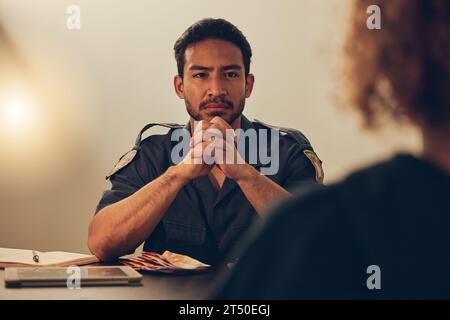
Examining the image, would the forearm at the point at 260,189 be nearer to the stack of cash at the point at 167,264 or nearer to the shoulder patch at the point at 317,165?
the shoulder patch at the point at 317,165

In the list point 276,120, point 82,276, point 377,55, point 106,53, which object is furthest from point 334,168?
point 377,55

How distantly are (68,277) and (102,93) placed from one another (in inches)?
62.0

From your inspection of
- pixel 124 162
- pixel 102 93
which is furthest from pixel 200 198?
pixel 102 93

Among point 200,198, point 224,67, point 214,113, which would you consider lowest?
point 200,198

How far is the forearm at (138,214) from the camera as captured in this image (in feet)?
4.74

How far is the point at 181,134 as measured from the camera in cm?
177

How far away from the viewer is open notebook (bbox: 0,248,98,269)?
118 centimetres

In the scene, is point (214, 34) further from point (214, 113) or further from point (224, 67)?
point (214, 113)

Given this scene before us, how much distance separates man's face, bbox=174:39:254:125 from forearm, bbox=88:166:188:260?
0.25 meters

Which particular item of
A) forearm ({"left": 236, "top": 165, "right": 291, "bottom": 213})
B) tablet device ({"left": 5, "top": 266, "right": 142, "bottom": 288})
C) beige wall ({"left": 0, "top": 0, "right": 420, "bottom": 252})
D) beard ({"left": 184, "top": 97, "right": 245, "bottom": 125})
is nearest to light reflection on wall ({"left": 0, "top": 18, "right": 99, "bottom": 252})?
beige wall ({"left": 0, "top": 0, "right": 420, "bottom": 252})

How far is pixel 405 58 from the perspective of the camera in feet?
1.44

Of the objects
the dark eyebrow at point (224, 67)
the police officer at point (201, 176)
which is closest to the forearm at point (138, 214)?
the police officer at point (201, 176)

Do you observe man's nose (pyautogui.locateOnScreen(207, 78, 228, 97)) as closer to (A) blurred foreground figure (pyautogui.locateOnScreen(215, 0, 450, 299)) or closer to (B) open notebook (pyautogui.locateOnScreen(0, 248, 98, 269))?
(B) open notebook (pyautogui.locateOnScreen(0, 248, 98, 269))

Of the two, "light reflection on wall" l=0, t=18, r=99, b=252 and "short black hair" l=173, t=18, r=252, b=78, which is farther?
"light reflection on wall" l=0, t=18, r=99, b=252
